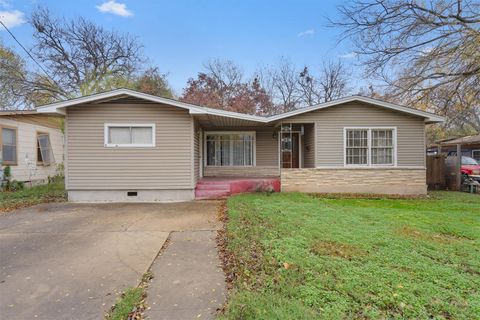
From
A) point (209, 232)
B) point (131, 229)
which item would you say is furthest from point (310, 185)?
point (131, 229)

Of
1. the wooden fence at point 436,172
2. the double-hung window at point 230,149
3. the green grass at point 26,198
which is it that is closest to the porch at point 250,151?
the double-hung window at point 230,149

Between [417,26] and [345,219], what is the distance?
29.2ft

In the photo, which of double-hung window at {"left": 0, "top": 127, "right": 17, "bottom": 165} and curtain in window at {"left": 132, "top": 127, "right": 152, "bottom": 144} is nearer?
curtain in window at {"left": 132, "top": 127, "right": 152, "bottom": 144}

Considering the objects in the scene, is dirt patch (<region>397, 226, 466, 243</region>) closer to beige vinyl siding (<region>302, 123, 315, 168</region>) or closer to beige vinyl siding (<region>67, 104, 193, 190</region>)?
beige vinyl siding (<region>302, 123, 315, 168</region>)

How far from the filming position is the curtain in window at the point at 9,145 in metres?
10.3

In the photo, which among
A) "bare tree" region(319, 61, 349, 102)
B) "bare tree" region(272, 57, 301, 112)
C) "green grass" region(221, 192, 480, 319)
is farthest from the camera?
"bare tree" region(272, 57, 301, 112)

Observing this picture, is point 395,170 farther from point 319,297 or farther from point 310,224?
point 319,297

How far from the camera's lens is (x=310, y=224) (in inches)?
203

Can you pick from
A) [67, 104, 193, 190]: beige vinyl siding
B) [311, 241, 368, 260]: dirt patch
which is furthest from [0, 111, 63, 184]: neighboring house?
[311, 241, 368, 260]: dirt patch

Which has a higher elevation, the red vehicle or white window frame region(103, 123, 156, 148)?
white window frame region(103, 123, 156, 148)

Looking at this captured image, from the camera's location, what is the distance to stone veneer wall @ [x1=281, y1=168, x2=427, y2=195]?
9.76m

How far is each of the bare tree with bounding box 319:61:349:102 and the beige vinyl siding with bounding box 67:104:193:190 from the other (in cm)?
2046

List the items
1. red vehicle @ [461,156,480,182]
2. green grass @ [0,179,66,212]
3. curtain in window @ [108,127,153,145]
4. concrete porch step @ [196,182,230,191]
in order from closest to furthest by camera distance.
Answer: green grass @ [0,179,66,212]
curtain in window @ [108,127,153,145]
concrete porch step @ [196,182,230,191]
red vehicle @ [461,156,480,182]

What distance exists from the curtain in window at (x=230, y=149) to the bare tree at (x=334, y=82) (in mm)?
16316
